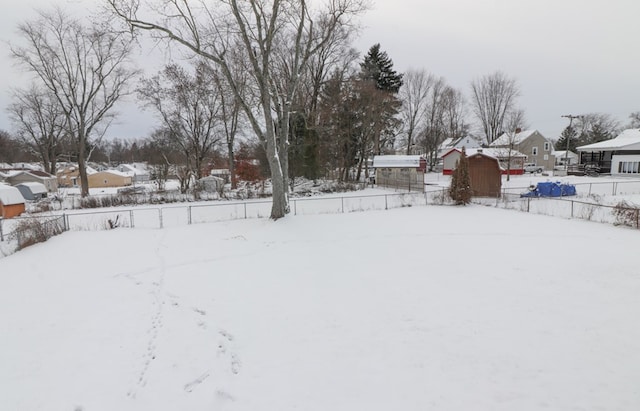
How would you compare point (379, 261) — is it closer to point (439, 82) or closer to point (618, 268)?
point (618, 268)

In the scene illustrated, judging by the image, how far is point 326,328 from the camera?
218 inches

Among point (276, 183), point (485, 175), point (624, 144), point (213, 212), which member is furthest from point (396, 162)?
point (624, 144)

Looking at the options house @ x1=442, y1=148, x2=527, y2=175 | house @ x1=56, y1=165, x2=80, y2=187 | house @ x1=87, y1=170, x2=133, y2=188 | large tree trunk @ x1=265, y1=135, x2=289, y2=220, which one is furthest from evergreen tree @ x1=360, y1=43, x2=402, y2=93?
house @ x1=56, y1=165, x2=80, y2=187

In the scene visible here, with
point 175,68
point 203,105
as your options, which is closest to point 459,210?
point 203,105

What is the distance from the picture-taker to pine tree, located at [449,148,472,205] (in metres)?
18.9

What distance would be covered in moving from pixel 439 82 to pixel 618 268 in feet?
188

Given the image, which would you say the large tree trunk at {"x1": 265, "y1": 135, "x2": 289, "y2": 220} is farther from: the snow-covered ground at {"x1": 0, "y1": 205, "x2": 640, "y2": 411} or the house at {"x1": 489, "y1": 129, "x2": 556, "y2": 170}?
the house at {"x1": 489, "y1": 129, "x2": 556, "y2": 170}

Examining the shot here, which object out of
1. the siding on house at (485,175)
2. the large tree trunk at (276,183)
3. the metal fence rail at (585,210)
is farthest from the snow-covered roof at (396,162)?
the large tree trunk at (276,183)

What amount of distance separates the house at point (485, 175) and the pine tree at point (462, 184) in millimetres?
5948

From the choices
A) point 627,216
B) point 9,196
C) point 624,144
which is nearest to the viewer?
point 627,216

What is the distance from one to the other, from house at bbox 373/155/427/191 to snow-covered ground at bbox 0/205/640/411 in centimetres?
2088

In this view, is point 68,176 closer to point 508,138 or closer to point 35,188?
point 35,188

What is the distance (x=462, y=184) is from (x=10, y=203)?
91.0 feet

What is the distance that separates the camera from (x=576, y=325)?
539 centimetres
